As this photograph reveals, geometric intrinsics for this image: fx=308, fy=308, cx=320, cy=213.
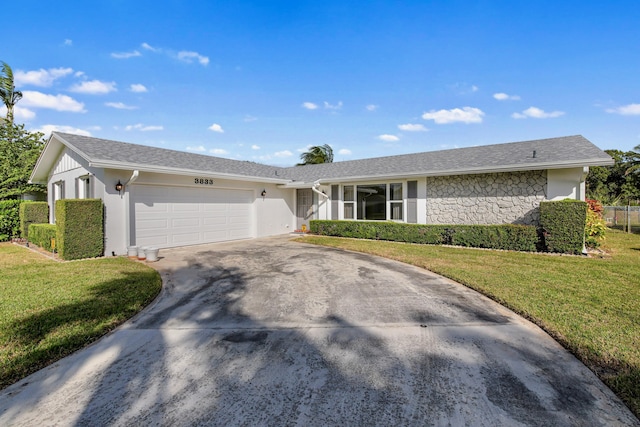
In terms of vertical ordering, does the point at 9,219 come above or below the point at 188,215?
below

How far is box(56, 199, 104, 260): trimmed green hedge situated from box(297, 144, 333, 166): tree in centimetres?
2043

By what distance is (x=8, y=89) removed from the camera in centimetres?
2194

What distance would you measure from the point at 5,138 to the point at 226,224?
18.7 m

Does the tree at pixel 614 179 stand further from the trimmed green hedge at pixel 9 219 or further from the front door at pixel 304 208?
the trimmed green hedge at pixel 9 219

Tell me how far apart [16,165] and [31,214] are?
223 inches

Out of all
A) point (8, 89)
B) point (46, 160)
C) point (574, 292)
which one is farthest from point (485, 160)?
point (8, 89)

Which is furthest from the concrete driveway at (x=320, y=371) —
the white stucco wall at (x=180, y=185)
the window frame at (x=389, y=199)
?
the window frame at (x=389, y=199)

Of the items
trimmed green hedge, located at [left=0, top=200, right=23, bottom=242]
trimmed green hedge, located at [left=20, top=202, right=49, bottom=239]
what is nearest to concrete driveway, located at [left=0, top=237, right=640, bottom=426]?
trimmed green hedge, located at [left=20, top=202, right=49, bottom=239]

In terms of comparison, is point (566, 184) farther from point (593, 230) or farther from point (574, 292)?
point (574, 292)

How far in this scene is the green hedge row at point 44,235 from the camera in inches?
398

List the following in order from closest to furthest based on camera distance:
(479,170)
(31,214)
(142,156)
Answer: (142,156)
(479,170)
(31,214)

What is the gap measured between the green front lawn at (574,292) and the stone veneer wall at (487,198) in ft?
6.71

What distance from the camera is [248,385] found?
2.83 m

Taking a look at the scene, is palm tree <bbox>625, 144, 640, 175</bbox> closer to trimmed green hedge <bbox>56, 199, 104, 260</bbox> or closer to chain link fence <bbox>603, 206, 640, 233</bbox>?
chain link fence <bbox>603, 206, 640, 233</bbox>
